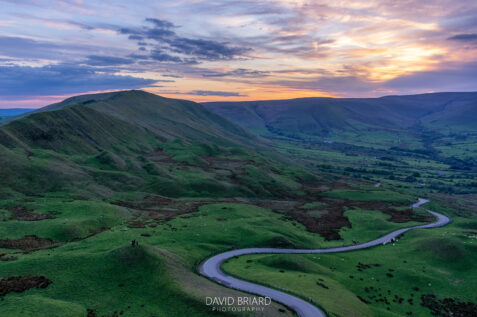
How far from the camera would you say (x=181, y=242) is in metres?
91.5

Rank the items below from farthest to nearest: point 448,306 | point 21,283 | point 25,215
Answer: point 25,215 < point 448,306 < point 21,283

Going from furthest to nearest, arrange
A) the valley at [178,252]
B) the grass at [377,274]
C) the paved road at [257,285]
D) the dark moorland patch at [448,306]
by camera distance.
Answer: the dark moorland patch at [448,306]
the grass at [377,274]
the valley at [178,252]
the paved road at [257,285]

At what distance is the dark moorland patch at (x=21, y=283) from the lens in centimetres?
5303

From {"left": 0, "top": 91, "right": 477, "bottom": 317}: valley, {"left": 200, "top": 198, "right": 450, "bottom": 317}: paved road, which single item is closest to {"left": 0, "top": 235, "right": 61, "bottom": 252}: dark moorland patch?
{"left": 0, "top": 91, "right": 477, "bottom": 317}: valley

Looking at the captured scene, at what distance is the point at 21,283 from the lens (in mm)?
55250

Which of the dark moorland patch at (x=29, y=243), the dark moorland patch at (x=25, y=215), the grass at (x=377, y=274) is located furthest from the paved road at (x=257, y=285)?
the dark moorland patch at (x=25, y=215)

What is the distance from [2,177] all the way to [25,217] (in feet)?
146

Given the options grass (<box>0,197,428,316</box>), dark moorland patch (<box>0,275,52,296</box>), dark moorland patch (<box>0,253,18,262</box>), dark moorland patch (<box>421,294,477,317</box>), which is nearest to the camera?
grass (<box>0,197,428,316</box>)

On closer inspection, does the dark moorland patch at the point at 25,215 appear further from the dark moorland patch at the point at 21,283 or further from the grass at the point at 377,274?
the grass at the point at 377,274

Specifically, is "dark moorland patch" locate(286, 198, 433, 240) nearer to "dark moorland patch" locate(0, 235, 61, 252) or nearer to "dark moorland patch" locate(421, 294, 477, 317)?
"dark moorland patch" locate(421, 294, 477, 317)

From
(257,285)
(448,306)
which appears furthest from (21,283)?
Result: (448,306)

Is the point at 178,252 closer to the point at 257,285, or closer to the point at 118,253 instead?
the point at 118,253

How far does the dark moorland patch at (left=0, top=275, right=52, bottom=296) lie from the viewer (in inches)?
2088

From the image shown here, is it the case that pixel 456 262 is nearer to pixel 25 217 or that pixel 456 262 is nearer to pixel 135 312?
pixel 135 312
